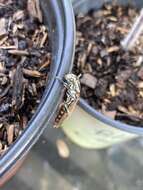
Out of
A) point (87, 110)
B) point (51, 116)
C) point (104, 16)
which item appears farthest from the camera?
point (104, 16)

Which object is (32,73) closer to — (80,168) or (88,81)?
(88,81)

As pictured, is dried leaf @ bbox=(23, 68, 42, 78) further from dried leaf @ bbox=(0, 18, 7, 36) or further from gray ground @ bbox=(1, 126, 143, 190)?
gray ground @ bbox=(1, 126, 143, 190)

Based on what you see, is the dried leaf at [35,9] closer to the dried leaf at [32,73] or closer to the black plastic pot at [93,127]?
the dried leaf at [32,73]

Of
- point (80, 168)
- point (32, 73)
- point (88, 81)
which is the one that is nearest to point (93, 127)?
point (88, 81)

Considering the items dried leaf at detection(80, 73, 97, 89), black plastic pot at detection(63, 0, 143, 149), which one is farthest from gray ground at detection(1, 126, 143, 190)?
dried leaf at detection(80, 73, 97, 89)

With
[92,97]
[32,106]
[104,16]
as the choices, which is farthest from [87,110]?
[104,16]

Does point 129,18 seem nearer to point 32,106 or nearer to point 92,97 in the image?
point 92,97

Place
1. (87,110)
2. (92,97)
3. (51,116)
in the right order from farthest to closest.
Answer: (92,97) → (87,110) → (51,116)
